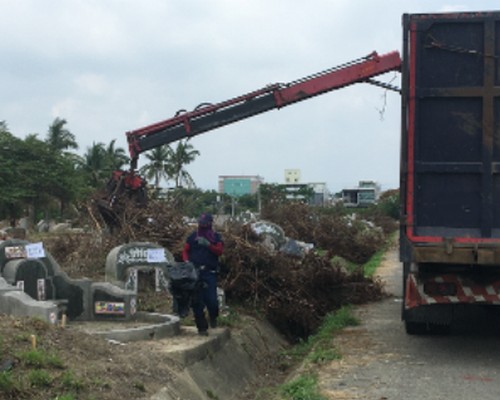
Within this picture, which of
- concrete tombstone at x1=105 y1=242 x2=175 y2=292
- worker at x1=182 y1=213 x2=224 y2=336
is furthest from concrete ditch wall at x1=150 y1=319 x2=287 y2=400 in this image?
concrete tombstone at x1=105 y1=242 x2=175 y2=292

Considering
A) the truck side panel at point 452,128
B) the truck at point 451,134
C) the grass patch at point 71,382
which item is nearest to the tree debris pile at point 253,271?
the truck at point 451,134

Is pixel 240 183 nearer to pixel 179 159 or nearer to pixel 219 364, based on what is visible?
pixel 179 159

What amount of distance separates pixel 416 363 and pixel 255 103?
316 inches

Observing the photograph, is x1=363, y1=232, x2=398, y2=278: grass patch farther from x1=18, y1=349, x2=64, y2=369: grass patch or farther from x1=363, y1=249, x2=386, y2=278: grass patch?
x1=18, y1=349, x2=64, y2=369: grass patch

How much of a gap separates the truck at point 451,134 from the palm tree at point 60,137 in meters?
54.6

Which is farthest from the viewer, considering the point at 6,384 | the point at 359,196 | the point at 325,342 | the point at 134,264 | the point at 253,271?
the point at 359,196

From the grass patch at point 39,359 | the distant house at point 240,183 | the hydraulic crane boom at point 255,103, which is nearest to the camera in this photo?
the grass patch at point 39,359

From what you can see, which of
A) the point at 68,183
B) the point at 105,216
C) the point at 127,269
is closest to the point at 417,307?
the point at 127,269

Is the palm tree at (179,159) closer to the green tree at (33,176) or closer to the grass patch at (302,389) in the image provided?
the green tree at (33,176)

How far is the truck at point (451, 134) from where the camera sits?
27.6ft

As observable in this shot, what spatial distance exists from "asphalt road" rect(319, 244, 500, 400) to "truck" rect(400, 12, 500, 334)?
3.31 ft

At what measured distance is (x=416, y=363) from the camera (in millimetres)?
8859

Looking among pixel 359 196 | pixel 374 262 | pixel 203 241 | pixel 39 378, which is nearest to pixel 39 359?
pixel 39 378

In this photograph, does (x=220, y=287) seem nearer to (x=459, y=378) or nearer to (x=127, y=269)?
(x=127, y=269)
